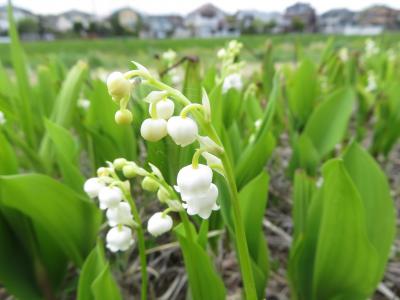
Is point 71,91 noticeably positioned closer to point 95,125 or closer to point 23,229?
point 95,125

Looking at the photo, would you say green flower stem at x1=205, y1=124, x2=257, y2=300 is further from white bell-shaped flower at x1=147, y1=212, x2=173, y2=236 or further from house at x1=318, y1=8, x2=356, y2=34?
house at x1=318, y1=8, x2=356, y2=34

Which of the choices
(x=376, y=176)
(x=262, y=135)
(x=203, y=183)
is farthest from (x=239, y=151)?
(x=203, y=183)

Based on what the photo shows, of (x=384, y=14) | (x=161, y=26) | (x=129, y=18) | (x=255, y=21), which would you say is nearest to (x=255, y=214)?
(x=255, y=21)

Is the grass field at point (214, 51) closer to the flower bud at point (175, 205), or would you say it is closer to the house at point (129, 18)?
the flower bud at point (175, 205)

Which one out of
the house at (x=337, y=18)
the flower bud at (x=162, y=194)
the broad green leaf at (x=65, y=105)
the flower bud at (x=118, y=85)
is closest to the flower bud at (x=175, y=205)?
the flower bud at (x=162, y=194)

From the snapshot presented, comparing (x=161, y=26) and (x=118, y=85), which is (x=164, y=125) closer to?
(x=118, y=85)

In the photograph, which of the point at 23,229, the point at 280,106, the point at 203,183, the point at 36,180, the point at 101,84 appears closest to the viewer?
the point at 203,183

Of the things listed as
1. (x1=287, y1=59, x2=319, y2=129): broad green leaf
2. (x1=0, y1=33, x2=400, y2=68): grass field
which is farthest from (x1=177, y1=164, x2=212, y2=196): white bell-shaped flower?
(x1=287, y1=59, x2=319, y2=129): broad green leaf
